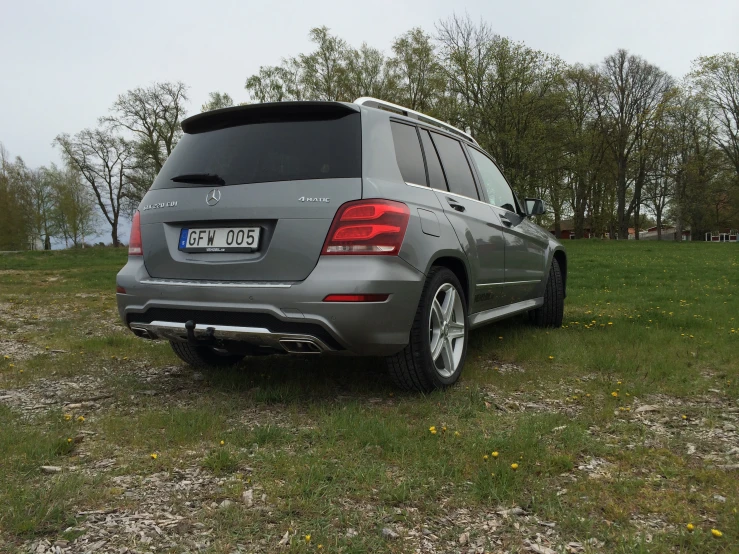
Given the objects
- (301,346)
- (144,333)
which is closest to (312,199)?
(301,346)

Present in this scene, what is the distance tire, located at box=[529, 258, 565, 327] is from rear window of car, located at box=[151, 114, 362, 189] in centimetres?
356

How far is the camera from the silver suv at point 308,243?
3.19 m

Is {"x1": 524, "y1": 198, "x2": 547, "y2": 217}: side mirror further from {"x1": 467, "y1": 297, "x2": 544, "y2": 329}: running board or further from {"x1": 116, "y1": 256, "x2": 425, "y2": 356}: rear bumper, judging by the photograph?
{"x1": 116, "y1": 256, "x2": 425, "y2": 356}: rear bumper

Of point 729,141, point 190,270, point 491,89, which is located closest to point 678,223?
point 729,141

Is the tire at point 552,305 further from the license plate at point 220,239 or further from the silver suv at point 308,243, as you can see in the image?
the license plate at point 220,239

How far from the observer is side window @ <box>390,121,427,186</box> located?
3693mm

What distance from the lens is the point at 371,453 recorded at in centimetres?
276

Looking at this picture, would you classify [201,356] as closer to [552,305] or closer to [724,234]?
[552,305]

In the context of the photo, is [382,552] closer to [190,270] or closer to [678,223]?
[190,270]

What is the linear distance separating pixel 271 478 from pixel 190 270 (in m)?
1.48

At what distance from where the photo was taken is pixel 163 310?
356cm

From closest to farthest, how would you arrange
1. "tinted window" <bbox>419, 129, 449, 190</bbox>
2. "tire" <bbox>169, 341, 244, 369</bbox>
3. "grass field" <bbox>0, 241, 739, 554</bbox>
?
"grass field" <bbox>0, 241, 739, 554</bbox>
"tinted window" <bbox>419, 129, 449, 190</bbox>
"tire" <bbox>169, 341, 244, 369</bbox>

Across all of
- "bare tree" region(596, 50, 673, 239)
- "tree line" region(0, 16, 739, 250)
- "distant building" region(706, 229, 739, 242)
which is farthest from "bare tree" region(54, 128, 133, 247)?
"distant building" region(706, 229, 739, 242)

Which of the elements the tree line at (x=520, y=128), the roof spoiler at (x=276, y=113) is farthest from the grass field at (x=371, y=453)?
the tree line at (x=520, y=128)
